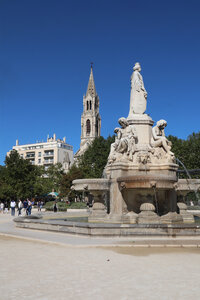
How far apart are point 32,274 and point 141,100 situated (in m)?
12.0

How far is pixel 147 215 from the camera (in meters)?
12.4

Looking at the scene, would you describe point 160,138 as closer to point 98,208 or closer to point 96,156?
point 98,208

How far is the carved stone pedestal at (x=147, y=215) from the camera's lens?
40.4ft

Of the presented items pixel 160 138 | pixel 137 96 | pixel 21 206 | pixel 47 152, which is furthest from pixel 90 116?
pixel 160 138

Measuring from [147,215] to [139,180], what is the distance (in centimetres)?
141

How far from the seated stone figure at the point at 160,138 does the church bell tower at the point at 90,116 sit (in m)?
108

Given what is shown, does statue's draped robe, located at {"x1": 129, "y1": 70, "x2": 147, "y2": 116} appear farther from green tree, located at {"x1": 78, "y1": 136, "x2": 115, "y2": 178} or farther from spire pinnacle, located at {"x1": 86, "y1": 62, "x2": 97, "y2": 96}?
spire pinnacle, located at {"x1": 86, "y1": 62, "x2": 97, "y2": 96}

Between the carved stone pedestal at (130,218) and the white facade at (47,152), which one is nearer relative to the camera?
the carved stone pedestal at (130,218)

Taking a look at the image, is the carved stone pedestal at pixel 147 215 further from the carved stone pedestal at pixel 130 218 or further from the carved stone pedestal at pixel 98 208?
the carved stone pedestal at pixel 98 208

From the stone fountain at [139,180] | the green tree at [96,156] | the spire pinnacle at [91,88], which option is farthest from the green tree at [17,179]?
the spire pinnacle at [91,88]

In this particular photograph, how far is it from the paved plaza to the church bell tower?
114226mm

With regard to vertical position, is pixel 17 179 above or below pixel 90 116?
below

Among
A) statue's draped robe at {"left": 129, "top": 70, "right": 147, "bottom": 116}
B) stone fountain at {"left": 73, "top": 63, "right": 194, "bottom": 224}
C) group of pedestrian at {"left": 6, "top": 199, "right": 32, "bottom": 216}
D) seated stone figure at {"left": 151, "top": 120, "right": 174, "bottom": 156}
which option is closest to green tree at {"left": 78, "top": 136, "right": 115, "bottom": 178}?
group of pedestrian at {"left": 6, "top": 199, "right": 32, "bottom": 216}

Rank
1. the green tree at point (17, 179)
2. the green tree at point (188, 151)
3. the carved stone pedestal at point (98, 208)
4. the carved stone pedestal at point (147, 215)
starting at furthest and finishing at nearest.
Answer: the green tree at point (17, 179) < the green tree at point (188, 151) < the carved stone pedestal at point (98, 208) < the carved stone pedestal at point (147, 215)
